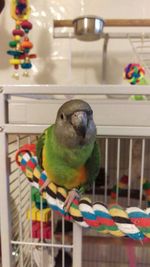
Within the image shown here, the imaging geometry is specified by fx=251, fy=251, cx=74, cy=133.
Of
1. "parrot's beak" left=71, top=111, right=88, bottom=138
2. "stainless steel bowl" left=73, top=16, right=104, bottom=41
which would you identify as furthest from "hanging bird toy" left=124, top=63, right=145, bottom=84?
"parrot's beak" left=71, top=111, right=88, bottom=138

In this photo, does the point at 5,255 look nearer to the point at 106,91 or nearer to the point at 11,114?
the point at 11,114

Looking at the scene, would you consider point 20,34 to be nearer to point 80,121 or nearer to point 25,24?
point 25,24

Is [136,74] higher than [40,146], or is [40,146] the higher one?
[136,74]

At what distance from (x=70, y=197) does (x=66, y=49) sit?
65cm

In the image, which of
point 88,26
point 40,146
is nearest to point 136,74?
point 88,26

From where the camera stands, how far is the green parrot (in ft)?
1.37

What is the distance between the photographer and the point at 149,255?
0.83 m

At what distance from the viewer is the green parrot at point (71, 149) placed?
0.42 m

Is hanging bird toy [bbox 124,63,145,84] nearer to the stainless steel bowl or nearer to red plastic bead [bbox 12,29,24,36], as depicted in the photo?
the stainless steel bowl

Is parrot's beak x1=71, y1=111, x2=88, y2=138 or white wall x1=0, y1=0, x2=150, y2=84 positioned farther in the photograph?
white wall x1=0, y1=0, x2=150, y2=84

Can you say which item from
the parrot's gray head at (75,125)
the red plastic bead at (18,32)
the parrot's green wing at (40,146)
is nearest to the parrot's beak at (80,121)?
the parrot's gray head at (75,125)

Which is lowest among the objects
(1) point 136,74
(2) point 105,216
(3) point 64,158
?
(2) point 105,216

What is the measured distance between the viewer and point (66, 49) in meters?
0.97

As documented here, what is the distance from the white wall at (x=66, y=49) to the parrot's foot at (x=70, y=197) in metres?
0.53
